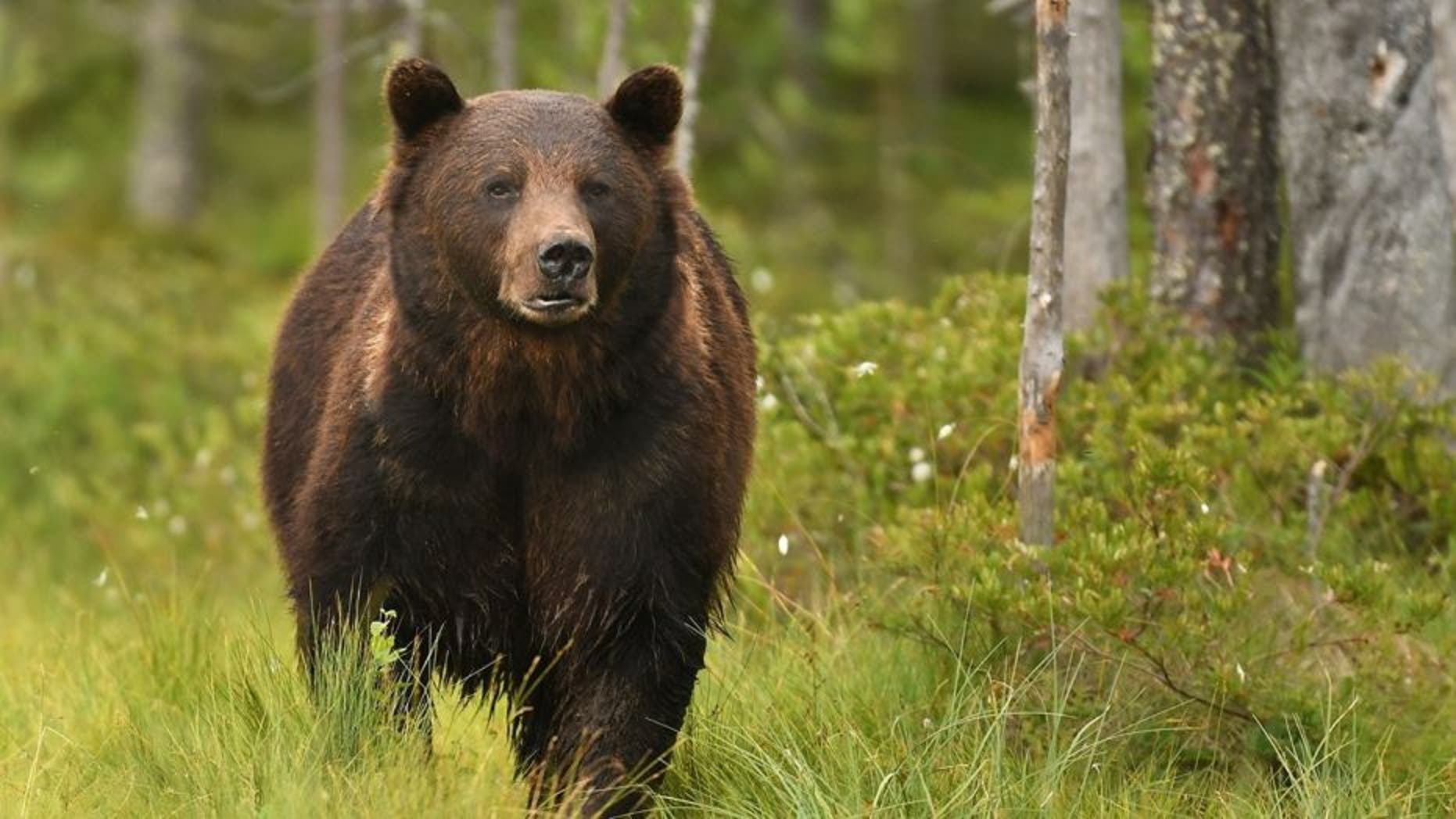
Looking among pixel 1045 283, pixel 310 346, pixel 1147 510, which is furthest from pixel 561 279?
pixel 1147 510

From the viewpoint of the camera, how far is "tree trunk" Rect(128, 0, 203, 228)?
2645cm

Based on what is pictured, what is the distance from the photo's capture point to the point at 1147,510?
602cm

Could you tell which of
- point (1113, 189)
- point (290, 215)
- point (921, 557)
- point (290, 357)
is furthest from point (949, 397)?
point (290, 215)

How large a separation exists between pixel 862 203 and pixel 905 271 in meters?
4.82

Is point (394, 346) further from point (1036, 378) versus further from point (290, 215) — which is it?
point (290, 215)

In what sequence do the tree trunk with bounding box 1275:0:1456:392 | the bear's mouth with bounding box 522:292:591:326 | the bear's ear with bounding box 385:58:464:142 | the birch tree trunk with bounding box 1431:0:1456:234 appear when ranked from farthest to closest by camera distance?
the birch tree trunk with bounding box 1431:0:1456:234
the tree trunk with bounding box 1275:0:1456:392
the bear's ear with bounding box 385:58:464:142
the bear's mouth with bounding box 522:292:591:326

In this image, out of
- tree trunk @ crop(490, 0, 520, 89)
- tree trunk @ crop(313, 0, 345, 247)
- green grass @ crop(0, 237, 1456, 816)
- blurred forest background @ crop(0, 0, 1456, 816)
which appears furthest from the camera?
tree trunk @ crop(313, 0, 345, 247)

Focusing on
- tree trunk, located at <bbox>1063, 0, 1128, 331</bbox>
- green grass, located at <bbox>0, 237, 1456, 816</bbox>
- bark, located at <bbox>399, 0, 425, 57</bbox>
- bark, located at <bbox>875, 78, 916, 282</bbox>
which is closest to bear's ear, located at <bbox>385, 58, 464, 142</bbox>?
green grass, located at <bbox>0, 237, 1456, 816</bbox>

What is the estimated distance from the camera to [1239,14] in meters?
8.06

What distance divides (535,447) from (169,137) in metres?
22.6

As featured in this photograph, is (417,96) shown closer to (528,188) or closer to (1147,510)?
(528,188)

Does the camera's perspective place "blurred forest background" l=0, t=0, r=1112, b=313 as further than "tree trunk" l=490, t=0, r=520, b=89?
Yes

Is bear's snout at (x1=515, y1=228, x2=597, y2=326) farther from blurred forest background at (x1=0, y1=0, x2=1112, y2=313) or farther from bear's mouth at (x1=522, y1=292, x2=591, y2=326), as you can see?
blurred forest background at (x1=0, y1=0, x2=1112, y2=313)

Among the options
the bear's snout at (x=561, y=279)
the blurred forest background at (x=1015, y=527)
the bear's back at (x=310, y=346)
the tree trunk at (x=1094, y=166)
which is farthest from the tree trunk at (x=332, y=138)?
the bear's snout at (x=561, y=279)
